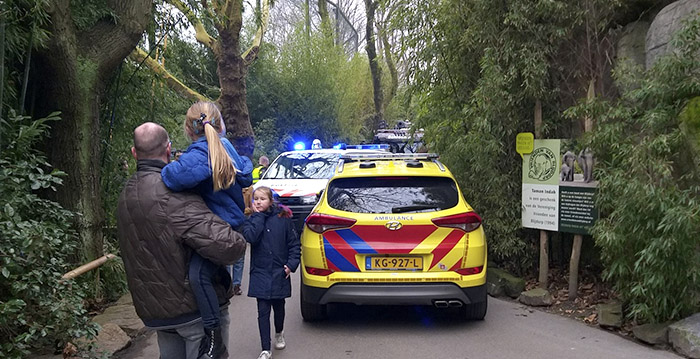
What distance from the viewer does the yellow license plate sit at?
6066mm

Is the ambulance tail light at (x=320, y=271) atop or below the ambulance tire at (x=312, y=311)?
atop

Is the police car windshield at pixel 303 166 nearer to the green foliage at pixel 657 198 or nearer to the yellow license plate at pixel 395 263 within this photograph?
the yellow license plate at pixel 395 263

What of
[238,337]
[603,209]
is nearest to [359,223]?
[238,337]

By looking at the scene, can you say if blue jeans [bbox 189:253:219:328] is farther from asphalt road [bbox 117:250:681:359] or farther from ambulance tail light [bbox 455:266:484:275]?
ambulance tail light [bbox 455:266:484:275]

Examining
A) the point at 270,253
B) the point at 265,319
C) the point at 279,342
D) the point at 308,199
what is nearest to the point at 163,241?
the point at 270,253

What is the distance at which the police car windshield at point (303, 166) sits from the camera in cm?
1262

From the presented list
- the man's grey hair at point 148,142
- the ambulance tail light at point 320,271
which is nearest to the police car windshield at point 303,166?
the ambulance tail light at point 320,271

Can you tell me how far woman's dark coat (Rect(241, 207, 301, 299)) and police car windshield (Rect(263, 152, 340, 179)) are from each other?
22.5 feet

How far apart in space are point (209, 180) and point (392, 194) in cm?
303

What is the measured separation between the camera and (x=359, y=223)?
609cm

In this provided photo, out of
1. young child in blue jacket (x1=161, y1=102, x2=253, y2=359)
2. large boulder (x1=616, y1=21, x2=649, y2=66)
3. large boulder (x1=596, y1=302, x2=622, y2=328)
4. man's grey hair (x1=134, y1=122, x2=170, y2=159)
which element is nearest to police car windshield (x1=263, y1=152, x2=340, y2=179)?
large boulder (x1=616, y1=21, x2=649, y2=66)

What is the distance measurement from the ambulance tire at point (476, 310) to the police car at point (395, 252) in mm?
278

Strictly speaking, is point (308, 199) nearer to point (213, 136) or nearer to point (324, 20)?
point (213, 136)

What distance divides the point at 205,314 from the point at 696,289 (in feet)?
14.9
